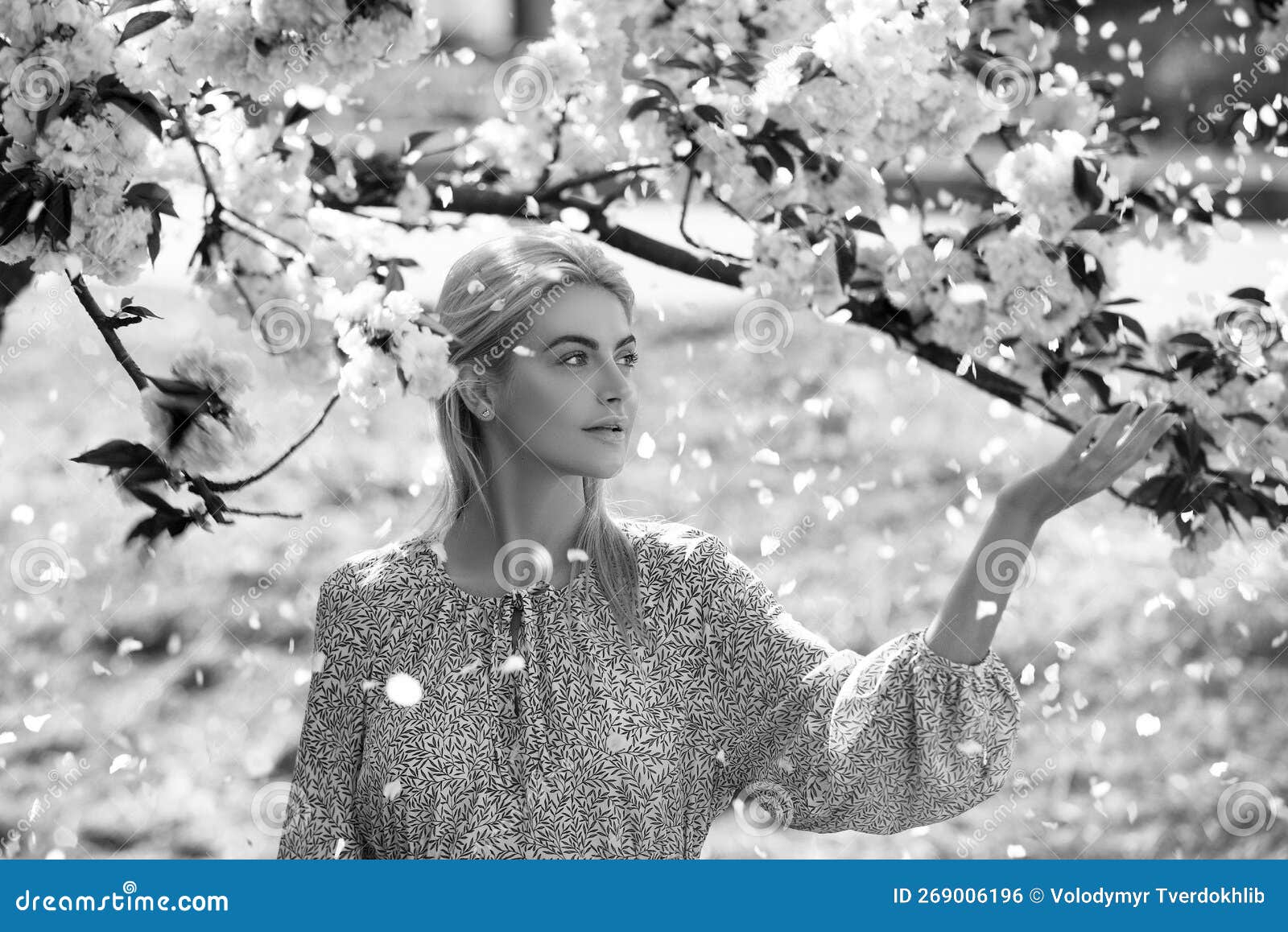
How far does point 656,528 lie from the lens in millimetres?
1746

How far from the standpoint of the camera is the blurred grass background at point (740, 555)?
141 inches

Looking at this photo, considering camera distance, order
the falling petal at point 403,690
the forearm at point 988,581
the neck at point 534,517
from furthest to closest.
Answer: the neck at point 534,517 < the falling petal at point 403,690 < the forearm at point 988,581

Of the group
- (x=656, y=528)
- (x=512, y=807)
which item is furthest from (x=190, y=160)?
(x=512, y=807)

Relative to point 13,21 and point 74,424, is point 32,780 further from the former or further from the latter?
point 13,21

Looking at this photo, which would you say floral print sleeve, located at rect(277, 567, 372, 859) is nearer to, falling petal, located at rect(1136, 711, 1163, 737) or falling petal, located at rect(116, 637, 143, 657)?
falling petal, located at rect(116, 637, 143, 657)

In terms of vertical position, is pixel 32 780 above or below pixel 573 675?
below

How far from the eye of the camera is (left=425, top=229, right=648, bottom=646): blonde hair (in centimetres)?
166

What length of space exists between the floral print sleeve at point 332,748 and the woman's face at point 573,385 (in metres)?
0.32

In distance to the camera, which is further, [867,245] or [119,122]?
[867,245]

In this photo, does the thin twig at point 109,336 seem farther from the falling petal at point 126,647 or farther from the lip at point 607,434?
the falling petal at point 126,647

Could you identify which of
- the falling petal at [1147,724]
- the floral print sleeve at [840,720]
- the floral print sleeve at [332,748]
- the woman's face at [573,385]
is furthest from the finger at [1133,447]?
the falling petal at [1147,724]

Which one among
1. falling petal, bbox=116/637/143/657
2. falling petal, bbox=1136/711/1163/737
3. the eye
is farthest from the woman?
falling petal, bbox=1136/711/1163/737

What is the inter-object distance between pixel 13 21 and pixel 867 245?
123cm

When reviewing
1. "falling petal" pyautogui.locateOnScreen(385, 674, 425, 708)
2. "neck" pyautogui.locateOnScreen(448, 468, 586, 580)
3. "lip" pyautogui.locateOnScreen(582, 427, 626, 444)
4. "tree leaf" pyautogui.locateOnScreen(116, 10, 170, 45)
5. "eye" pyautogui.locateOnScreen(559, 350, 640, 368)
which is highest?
"tree leaf" pyautogui.locateOnScreen(116, 10, 170, 45)
